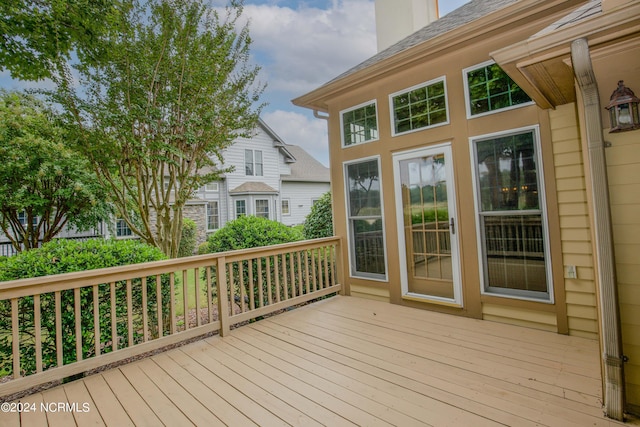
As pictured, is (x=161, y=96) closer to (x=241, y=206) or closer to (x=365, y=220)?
(x=365, y=220)

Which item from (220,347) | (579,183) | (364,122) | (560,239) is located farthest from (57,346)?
(579,183)

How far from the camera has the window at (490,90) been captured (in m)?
3.08

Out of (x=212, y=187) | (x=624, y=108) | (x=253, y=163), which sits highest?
(x=253, y=163)

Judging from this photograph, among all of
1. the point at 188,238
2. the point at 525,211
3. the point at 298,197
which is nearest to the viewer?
the point at 525,211

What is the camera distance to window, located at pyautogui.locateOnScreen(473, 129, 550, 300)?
2.98 meters

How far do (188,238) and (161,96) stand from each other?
6.87m

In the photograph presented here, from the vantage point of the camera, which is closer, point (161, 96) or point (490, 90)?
point (490, 90)

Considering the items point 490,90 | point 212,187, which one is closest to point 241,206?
point 212,187

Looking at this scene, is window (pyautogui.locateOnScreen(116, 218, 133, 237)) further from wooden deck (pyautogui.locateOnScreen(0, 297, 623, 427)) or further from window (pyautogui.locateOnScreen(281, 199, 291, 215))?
wooden deck (pyautogui.locateOnScreen(0, 297, 623, 427))

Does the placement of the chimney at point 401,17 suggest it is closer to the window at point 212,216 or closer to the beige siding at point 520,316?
the beige siding at point 520,316

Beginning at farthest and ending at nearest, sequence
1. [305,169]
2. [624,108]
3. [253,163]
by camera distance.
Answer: [305,169]
[253,163]
[624,108]

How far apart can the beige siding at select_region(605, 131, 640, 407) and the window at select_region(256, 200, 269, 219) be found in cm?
1228

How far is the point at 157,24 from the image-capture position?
181 inches

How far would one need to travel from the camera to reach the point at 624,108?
1715mm
